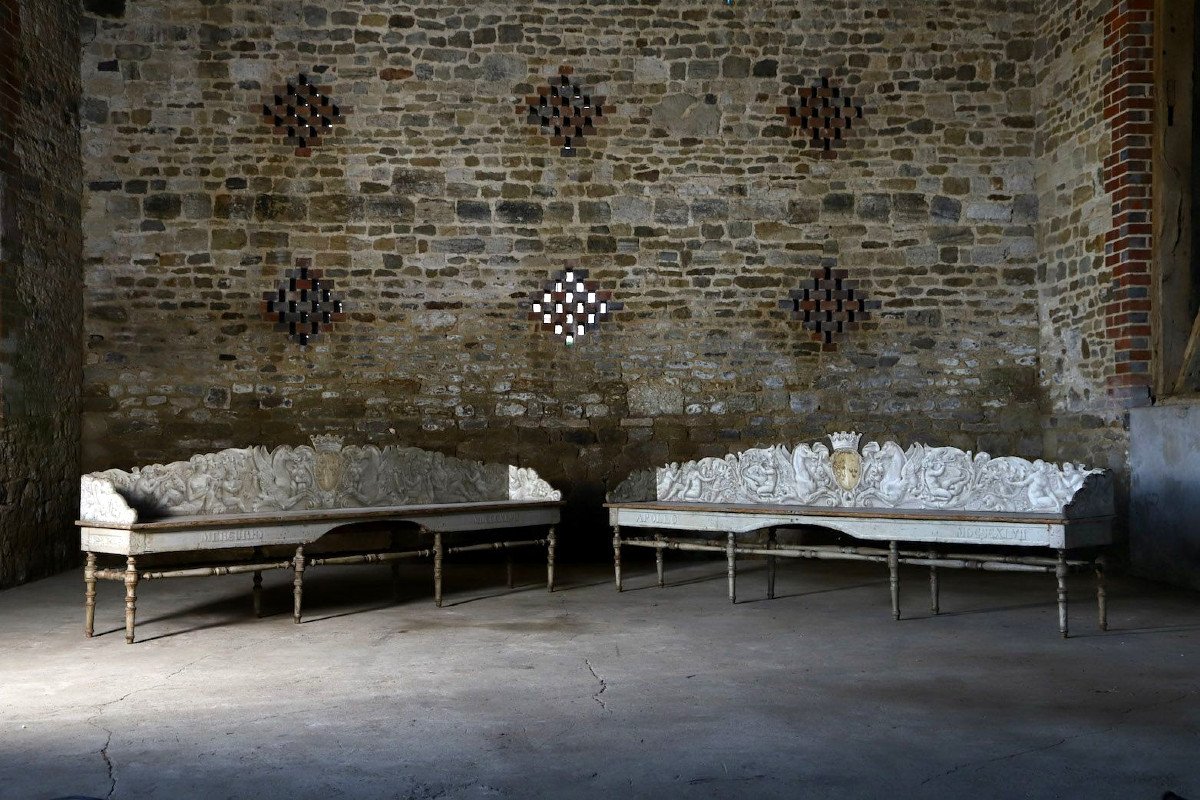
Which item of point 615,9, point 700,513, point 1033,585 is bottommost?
point 1033,585

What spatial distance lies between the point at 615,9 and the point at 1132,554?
555cm

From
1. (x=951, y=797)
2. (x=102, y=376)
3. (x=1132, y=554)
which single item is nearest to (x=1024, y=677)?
(x=951, y=797)

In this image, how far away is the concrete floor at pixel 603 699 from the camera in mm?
2852

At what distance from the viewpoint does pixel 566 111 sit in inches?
329

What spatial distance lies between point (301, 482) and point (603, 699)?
2930 mm

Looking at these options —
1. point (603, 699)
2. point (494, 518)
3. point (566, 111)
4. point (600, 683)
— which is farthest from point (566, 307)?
point (603, 699)

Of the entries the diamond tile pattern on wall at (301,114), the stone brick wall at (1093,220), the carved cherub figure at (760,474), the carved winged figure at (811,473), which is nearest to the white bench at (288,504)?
the carved cherub figure at (760,474)

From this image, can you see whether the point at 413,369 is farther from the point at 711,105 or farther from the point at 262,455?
the point at 711,105

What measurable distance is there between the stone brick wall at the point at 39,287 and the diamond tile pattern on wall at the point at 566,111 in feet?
11.1

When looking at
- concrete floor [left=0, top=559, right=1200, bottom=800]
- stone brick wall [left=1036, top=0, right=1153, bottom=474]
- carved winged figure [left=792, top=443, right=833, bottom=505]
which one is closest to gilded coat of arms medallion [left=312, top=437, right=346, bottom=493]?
concrete floor [left=0, top=559, right=1200, bottom=800]

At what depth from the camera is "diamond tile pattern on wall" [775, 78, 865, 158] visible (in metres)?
8.42

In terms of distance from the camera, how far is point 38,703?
12.2 ft

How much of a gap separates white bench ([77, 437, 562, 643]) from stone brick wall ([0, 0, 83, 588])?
65.8 inches

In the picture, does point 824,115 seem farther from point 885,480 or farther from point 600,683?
point 600,683
